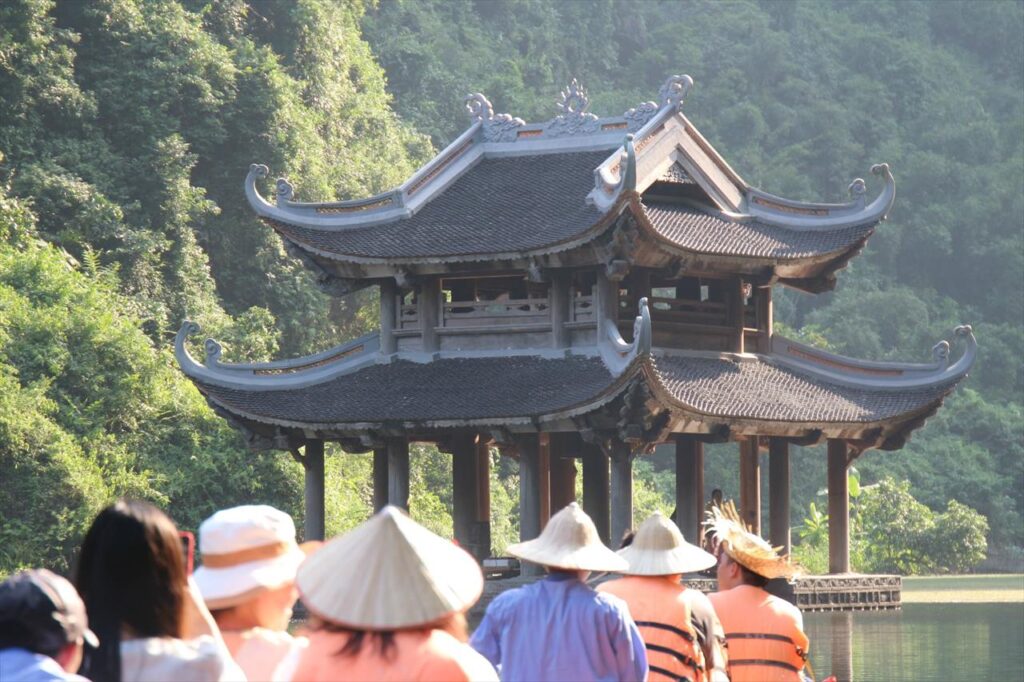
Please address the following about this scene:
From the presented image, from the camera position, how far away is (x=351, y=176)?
4606cm

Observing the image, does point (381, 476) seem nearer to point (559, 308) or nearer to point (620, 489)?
point (559, 308)

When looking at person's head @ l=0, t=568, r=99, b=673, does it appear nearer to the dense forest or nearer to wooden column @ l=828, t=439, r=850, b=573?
wooden column @ l=828, t=439, r=850, b=573

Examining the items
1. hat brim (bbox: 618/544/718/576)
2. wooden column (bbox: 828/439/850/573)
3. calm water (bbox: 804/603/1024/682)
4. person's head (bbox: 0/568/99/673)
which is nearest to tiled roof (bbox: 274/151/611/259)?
wooden column (bbox: 828/439/850/573)

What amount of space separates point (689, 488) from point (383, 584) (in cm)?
2251

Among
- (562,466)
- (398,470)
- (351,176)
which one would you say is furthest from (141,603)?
(351,176)

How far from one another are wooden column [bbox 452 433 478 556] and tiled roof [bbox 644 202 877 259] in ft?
13.3

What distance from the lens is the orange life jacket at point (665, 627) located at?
32.4 feet

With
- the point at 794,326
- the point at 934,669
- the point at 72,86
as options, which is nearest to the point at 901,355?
the point at 794,326

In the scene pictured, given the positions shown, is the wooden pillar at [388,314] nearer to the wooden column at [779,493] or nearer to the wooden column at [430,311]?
the wooden column at [430,311]

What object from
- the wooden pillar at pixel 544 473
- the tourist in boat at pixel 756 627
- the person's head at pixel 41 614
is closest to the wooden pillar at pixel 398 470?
the wooden pillar at pixel 544 473

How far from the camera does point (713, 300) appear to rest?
28.3 metres

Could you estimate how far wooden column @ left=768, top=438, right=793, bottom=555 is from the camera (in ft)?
89.7

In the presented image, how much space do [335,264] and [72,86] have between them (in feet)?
46.7

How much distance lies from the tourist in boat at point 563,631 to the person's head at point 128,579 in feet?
10.8
